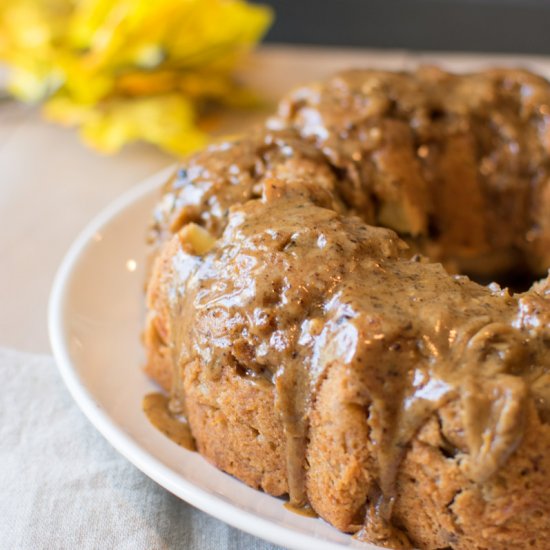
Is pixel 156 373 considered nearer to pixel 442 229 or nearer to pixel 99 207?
pixel 442 229

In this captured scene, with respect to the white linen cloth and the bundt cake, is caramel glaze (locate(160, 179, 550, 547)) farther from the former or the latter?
the white linen cloth

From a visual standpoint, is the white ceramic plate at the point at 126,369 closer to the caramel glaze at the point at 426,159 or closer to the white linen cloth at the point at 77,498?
the white linen cloth at the point at 77,498

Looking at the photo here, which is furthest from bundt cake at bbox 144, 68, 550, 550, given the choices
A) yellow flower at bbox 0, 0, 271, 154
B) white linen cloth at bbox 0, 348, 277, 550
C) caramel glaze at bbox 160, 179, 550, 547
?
yellow flower at bbox 0, 0, 271, 154

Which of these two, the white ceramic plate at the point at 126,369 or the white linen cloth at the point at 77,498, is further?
the white linen cloth at the point at 77,498

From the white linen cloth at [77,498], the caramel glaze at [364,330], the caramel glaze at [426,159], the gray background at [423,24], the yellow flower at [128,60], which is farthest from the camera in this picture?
the gray background at [423,24]

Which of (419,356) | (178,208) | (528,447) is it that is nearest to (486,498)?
(528,447)

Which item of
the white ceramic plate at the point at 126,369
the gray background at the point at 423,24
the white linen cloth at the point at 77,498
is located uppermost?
the gray background at the point at 423,24

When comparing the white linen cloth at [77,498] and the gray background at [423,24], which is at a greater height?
the gray background at [423,24]

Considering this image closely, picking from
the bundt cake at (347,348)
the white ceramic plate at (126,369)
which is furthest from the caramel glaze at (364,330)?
the white ceramic plate at (126,369)
